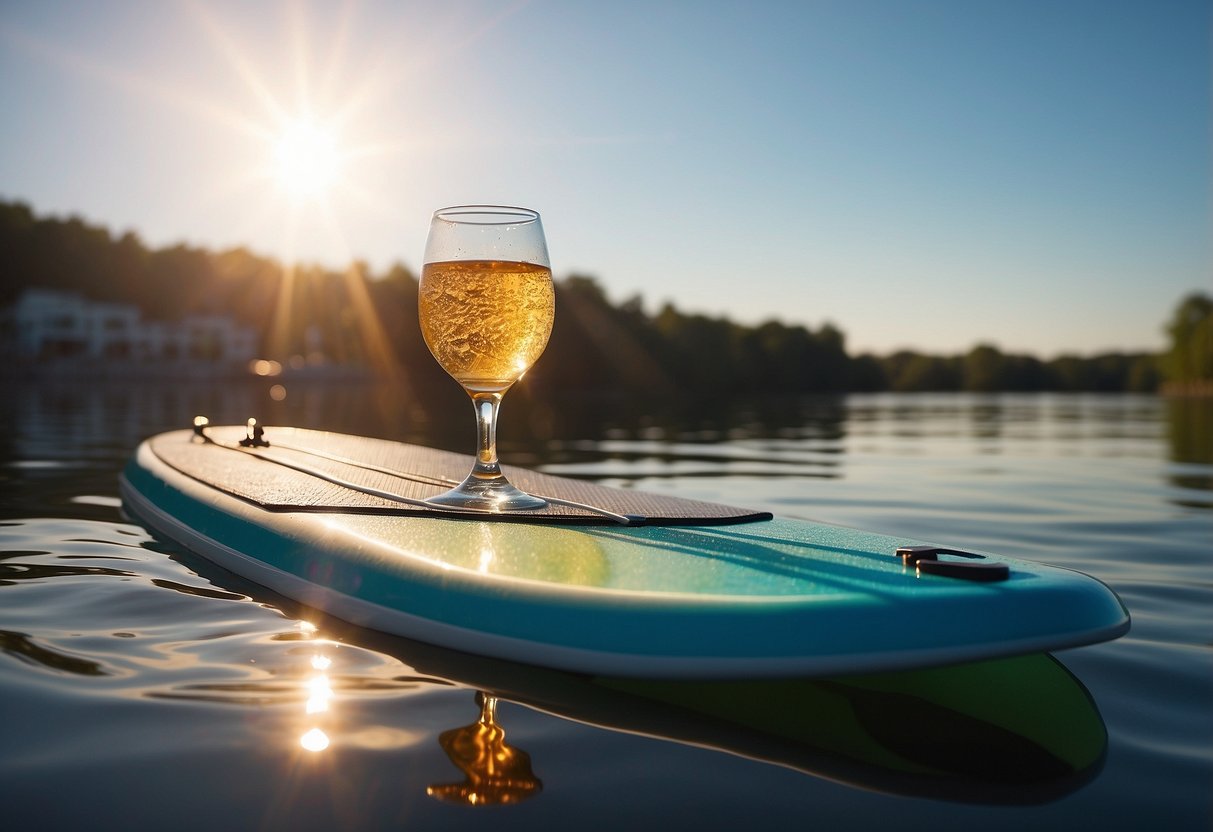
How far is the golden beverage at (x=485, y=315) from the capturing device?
254 cm

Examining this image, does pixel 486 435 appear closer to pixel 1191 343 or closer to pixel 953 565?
pixel 953 565

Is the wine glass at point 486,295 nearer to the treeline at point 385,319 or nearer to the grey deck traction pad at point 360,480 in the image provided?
the grey deck traction pad at point 360,480

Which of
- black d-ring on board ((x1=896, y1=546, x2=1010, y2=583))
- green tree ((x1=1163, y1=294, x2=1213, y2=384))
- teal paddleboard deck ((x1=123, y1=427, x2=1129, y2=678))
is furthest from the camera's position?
green tree ((x1=1163, y1=294, x2=1213, y2=384))

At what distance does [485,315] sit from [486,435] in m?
0.38

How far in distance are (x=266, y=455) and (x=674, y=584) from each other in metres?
2.66

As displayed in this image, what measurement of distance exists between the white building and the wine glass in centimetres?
6316

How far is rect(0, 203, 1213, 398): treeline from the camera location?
71125 mm

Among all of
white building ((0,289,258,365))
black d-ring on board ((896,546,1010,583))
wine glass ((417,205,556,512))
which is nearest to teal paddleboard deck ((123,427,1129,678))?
black d-ring on board ((896,546,1010,583))

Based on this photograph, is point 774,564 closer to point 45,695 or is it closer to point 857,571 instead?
point 857,571

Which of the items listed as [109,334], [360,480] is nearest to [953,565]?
[360,480]

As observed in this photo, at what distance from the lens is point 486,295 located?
2.54 m

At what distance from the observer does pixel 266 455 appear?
4.03m

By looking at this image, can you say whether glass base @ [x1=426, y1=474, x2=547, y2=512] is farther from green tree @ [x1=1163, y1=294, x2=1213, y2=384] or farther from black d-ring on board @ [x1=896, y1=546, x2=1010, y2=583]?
green tree @ [x1=1163, y1=294, x2=1213, y2=384]

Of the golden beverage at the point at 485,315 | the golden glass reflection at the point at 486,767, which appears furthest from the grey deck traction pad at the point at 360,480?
the golden glass reflection at the point at 486,767
